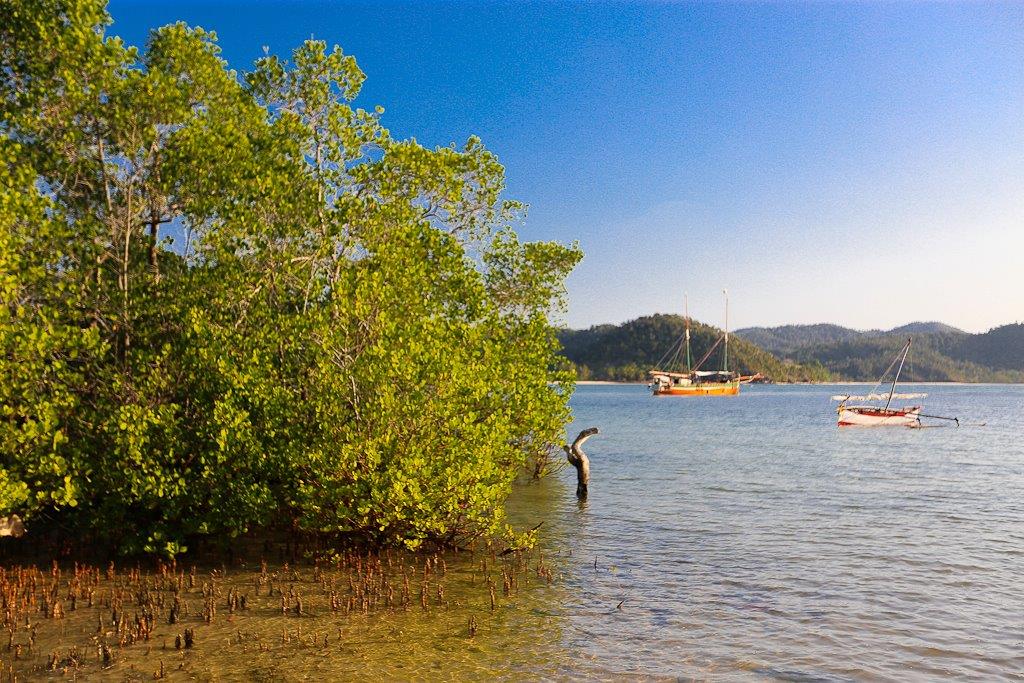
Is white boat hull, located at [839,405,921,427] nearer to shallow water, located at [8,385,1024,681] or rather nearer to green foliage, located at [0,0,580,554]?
shallow water, located at [8,385,1024,681]

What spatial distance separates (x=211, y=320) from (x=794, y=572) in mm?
17393

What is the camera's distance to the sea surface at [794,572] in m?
14.9

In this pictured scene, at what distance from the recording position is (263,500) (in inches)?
728

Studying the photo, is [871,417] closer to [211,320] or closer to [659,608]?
[659,608]

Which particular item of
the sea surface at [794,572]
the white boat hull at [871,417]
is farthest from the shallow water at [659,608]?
the white boat hull at [871,417]

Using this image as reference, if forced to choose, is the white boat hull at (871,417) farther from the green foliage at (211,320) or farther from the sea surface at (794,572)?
the green foliage at (211,320)

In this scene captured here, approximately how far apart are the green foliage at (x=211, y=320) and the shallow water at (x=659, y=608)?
2457mm

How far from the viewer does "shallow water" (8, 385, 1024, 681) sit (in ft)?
45.4

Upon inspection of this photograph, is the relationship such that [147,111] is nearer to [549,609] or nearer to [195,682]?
[195,682]

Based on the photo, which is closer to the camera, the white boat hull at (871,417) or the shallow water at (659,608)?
the shallow water at (659,608)

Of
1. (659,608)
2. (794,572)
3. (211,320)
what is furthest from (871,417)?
(211,320)

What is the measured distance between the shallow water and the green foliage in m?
2.46

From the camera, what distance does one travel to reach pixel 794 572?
70.9ft

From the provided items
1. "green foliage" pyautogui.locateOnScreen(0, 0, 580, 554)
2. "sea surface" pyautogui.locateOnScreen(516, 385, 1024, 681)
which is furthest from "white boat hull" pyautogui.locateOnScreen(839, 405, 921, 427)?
"green foliage" pyautogui.locateOnScreen(0, 0, 580, 554)
